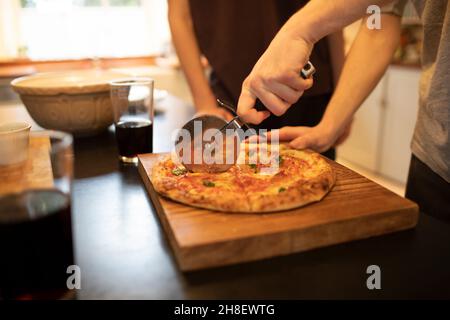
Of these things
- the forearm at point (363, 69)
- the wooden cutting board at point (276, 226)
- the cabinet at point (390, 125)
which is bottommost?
the cabinet at point (390, 125)

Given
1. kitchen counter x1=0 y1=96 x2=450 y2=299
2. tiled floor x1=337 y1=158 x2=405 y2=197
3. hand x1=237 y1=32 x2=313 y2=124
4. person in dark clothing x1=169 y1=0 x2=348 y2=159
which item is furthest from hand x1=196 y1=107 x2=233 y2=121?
tiled floor x1=337 y1=158 x2=405 y2=197

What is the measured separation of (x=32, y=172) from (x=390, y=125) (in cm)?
283

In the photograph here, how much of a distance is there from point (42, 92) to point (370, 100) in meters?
2.66

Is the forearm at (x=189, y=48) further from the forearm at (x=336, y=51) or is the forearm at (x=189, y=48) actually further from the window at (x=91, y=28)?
the window at (x=91, y=28)

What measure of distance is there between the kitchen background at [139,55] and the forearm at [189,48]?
1.87m

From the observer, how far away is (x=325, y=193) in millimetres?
731

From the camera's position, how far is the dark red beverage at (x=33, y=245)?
1.59 ft

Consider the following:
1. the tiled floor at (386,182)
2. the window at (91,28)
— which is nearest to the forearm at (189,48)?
the tiled floor at (386,182)

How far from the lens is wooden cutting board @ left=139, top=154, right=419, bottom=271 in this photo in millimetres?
581

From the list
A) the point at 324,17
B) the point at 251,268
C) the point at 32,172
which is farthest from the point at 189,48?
the point at 251,268

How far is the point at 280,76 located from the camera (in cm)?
79

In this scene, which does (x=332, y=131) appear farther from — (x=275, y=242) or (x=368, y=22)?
(x=275, y=242)

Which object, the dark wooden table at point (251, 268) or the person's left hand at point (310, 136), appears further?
the person's left hand at point (310, 136)

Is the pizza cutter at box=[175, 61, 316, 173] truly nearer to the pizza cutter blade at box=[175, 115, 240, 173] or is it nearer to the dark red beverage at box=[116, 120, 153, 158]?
the pizza cutter blade at box=[175, 115, 240, 173]
